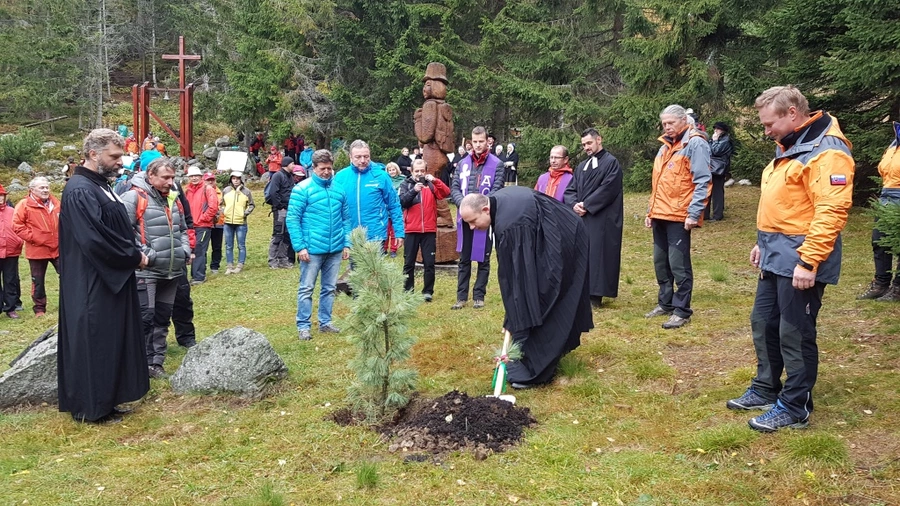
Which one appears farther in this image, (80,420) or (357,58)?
(357,58)

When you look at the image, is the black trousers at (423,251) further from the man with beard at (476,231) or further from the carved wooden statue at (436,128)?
the carved wooden statue at (436,128)

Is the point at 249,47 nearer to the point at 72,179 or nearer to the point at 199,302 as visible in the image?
the point at 199,302

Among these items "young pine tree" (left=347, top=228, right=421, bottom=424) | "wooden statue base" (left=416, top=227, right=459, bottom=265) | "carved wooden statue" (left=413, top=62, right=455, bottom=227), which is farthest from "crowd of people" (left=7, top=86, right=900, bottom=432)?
"carved wooden statue" (left=413, top=62, right=455, bottom=227)

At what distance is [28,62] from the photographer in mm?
32375

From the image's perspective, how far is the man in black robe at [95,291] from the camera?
Answer: 5.33 m

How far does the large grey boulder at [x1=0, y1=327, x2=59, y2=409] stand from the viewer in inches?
231

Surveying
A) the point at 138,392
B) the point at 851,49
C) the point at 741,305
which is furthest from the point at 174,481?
the point at 851,49

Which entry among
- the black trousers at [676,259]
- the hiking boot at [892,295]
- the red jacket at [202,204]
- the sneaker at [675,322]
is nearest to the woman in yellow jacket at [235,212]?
the red jacket at [202,204]

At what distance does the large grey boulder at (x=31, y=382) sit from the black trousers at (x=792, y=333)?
583 cm

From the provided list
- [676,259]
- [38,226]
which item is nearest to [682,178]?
[676,259]

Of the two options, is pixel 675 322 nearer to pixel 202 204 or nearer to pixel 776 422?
pixel 776 422

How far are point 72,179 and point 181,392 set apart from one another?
6.68 ft

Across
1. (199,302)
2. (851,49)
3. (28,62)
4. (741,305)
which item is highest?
(28,62)

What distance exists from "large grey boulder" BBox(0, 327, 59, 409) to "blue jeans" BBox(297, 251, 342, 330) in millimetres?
2501
